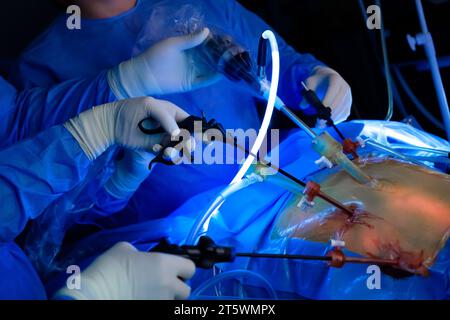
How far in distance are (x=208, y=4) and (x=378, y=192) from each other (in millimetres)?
1055

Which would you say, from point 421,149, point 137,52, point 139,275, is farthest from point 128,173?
point 421,149

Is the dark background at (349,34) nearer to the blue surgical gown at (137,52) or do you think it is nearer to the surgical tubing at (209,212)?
the blue surgical gown at (137,52)

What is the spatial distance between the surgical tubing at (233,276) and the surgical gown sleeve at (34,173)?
1.43 feet

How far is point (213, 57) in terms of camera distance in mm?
1347

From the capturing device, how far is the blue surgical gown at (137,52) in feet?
5.14

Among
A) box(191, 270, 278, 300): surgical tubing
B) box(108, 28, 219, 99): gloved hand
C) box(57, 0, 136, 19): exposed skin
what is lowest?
box(191, 270, 278, 300): surgical tubing

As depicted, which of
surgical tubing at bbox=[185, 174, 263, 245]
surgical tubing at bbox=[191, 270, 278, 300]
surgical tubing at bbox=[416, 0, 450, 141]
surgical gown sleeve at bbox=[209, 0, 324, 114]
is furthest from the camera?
surgical gown sleeve at bbox=[209, 0, 324, 114]

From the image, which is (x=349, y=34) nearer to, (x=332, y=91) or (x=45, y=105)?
(x=332, y=91)

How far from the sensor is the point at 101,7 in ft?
5.30

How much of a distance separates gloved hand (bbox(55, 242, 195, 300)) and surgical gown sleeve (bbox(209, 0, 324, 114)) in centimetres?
103

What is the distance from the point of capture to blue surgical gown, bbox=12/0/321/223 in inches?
61.7

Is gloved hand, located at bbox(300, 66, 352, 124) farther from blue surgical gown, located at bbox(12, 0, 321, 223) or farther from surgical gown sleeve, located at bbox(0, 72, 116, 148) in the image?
surgical gown sleeve, located at bbox(0, 72, 116, 148)

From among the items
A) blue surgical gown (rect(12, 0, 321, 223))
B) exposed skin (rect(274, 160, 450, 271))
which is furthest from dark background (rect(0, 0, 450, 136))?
exposed skin (rect(274, 160, 450, 271))

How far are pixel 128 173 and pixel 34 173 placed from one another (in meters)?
0.37
